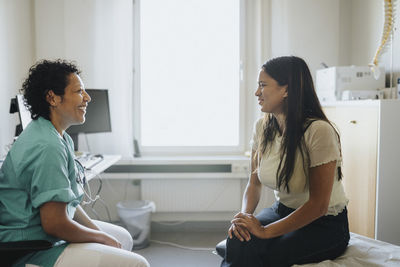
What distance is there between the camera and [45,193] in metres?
1.15

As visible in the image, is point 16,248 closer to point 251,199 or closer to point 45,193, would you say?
point 45,193

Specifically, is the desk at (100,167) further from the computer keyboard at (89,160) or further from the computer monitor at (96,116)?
the computer monitor at (96,116)

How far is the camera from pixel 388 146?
190 cm

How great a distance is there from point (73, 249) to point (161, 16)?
7.96ft

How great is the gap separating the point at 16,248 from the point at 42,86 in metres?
0.58

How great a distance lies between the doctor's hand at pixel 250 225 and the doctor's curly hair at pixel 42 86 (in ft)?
2.70

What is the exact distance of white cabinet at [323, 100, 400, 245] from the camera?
1.89 m

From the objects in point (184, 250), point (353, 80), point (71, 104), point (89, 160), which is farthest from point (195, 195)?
point (71, 104)

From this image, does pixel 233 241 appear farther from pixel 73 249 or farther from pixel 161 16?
pixel 161 16

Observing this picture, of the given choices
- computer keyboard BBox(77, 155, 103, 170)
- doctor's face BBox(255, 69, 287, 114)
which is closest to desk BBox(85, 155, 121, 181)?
computer keyboard BBox(77, 155, 103, 170)

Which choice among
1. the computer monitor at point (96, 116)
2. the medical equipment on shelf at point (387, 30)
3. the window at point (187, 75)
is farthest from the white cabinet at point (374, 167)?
the computer monitor at point (96, 116)

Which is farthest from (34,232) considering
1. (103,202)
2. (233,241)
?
(103,202)

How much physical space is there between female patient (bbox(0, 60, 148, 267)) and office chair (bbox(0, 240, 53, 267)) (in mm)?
64

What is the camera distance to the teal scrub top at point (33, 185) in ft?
3.79
